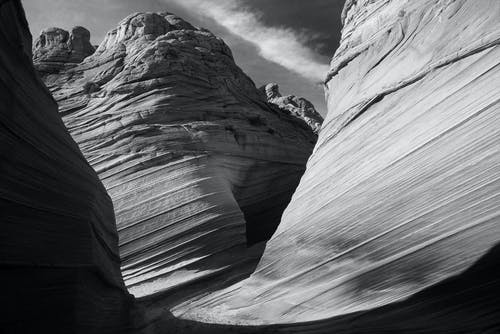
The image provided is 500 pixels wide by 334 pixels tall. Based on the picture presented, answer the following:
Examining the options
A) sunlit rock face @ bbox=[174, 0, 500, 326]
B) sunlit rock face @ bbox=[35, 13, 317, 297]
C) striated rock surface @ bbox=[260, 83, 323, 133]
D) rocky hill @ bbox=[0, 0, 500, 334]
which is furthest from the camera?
striated rock surface @ bbox=[260, 83, 323, 133]

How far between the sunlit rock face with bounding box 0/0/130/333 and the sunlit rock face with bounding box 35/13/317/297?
3.05m

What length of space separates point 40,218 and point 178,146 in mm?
5432

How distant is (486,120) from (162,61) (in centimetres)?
734

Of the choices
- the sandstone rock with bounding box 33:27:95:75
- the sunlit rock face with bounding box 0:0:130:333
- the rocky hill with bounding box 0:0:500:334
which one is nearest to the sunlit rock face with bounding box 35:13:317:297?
the rocky hill with bounding box 0:0:500:334

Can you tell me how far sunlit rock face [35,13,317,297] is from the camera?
755 centimetres

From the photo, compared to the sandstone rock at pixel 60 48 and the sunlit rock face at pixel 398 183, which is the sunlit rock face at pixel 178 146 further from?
the sunlit rock face at pixel 398 183

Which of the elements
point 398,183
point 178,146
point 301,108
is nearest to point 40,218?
point 398,183

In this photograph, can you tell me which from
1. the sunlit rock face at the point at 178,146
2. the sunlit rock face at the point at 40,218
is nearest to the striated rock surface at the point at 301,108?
the sunlit rock face at the point at 178,146

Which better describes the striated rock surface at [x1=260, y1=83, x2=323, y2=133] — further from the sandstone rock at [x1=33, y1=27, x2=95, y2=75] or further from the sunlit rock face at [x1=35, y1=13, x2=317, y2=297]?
the sandstone rock at [x1=33, y1=27, x2=95, y2=75]

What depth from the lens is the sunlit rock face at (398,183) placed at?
4.05 metres

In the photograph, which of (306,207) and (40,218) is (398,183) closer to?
(306,207)

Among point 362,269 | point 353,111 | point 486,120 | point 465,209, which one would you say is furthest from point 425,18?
point 362,269

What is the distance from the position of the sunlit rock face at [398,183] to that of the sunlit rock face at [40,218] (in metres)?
2.18

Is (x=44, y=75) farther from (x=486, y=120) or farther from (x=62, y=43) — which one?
(x=486, y=120)
